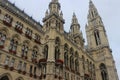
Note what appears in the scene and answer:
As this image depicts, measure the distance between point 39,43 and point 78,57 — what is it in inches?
673

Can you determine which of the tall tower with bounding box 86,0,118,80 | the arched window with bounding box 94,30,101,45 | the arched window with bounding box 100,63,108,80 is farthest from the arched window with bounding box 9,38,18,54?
the arched window with bounding box 94,30,101,45

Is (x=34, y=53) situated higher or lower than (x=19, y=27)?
lower

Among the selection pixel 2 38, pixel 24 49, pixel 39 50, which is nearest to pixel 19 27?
pixel 24 49

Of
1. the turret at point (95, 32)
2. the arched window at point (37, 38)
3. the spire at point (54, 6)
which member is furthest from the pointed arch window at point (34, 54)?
the turret at point (95, 32)

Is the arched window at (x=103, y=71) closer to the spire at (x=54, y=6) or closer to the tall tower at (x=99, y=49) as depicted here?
the tall tower at (x=99, y=49)

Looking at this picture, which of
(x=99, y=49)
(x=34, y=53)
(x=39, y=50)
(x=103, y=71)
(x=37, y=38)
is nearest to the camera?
(x=34, y=53)

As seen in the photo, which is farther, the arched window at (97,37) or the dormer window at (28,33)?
the arched window at (97,37)

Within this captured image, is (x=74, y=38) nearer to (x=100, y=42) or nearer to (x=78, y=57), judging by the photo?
(x=78, y=57)

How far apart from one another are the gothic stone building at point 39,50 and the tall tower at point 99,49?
1.78 meters

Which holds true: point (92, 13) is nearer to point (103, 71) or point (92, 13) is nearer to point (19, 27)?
point (103, 71)

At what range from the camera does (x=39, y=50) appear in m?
42.3

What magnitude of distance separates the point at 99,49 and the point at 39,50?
37.7 m

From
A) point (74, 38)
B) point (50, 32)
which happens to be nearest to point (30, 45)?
point (50, 32)

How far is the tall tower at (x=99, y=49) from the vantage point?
6419 centimetres
